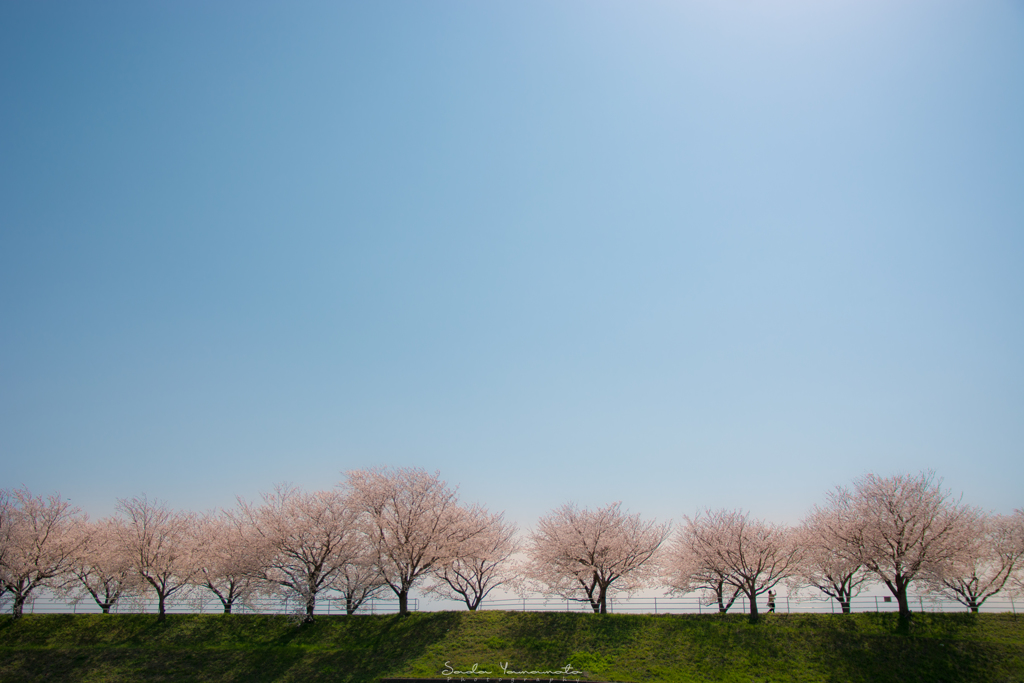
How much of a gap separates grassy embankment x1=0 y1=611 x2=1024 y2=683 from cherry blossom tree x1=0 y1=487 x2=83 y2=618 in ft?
8.67

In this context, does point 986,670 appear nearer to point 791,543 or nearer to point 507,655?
point 791,543

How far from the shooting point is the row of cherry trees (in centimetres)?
3822

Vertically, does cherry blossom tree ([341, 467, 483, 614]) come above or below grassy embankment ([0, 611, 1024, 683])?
above

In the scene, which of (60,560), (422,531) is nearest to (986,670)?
(422,531)

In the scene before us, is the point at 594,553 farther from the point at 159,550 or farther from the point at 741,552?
the point at 159,550

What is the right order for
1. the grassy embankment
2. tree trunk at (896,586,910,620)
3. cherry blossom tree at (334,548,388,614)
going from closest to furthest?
the grassy embankment < tree trunk at (896,586,910,620) < cherry blossom tree at (334,548,388,614)

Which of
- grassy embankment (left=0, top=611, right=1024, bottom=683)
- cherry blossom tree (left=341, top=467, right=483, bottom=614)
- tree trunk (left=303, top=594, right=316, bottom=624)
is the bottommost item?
grassy embankment (left=0, top=611, right=1024, bottom=683)

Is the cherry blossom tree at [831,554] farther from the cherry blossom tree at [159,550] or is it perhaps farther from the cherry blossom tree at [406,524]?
the cherry blossom tree at [159,550]

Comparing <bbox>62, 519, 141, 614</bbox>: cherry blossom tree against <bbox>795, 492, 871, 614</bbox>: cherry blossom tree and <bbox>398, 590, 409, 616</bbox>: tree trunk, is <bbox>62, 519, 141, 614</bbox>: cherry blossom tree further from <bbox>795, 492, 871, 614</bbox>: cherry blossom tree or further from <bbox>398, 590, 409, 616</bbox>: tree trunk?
<bbox>795, 492, 871, 614</bbox>: cherry blossom tree

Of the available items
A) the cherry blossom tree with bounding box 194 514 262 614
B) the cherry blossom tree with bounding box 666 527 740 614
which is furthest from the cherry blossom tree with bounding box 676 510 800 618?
the cherry blossom tree with bounding box 194 514 262 614

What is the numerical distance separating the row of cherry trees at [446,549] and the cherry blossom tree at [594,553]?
4.5 inches

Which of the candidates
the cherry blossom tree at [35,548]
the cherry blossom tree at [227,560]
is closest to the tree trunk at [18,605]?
the cherry blossom tree at [35,548]

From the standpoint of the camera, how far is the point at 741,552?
40375mm

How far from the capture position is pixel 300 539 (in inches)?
1558
